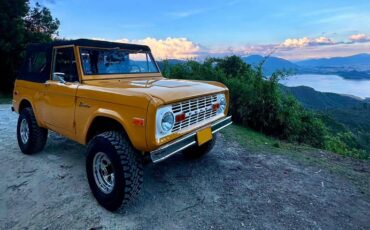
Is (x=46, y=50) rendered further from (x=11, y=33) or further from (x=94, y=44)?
(x=11, y=33)

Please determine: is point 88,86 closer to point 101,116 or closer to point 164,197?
point 101,116

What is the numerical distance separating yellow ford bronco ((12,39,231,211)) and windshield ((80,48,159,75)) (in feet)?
0.05

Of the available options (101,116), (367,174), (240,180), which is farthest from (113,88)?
(367,174)

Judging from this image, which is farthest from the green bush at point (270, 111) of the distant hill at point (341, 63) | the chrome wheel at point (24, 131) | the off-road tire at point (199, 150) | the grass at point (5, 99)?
the distant hill at point (341, 63)

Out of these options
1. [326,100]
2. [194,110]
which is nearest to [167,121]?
[194,110]

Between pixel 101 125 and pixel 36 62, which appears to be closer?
pixel 101 125

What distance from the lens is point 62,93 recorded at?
4199mm

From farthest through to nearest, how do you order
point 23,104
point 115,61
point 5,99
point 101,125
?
point 5,99 < point 23,104 < point 115,61 < point 101,125

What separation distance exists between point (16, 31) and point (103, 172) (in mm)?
13573

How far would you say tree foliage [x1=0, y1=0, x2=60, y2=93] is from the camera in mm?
13938

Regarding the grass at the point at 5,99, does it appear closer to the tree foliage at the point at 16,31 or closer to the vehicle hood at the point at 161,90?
the tree foliage at the point at 16,31

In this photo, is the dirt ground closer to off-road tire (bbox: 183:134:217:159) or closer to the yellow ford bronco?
off-road tire (bbox: 183:134:217:159)

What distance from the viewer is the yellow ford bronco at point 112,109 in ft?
10.3

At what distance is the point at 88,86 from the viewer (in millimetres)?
3793
